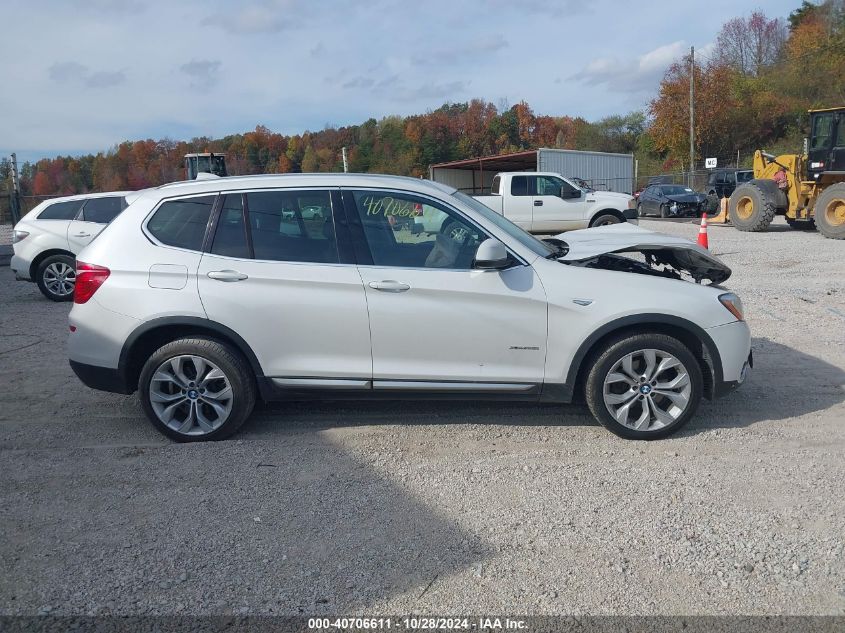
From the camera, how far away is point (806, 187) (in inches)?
683

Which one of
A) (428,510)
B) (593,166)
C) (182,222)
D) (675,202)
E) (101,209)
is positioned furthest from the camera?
(593,166)

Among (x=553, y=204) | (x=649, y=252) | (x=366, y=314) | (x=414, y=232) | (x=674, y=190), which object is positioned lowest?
(x=366, y=314)

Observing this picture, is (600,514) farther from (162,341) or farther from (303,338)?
(162,341)

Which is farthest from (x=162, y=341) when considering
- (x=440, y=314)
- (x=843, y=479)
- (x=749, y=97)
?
(x=749, y=97)

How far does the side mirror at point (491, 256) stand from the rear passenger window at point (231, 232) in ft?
5.08

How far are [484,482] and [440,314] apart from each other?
1097mm

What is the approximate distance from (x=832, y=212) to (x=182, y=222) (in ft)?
52.5

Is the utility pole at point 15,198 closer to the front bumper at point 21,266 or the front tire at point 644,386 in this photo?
the front bumper at point 21,266

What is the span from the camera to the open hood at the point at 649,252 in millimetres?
4891

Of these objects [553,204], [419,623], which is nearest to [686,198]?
[553,204]

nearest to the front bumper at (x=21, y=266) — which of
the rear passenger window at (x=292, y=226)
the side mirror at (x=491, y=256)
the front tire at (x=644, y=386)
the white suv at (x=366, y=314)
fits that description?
the white suv at (x=366, y=314)

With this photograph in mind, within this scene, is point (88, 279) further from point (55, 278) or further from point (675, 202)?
point (675, 202)

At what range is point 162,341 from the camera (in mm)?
4797

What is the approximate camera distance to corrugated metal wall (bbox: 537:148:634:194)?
90.9 feet
